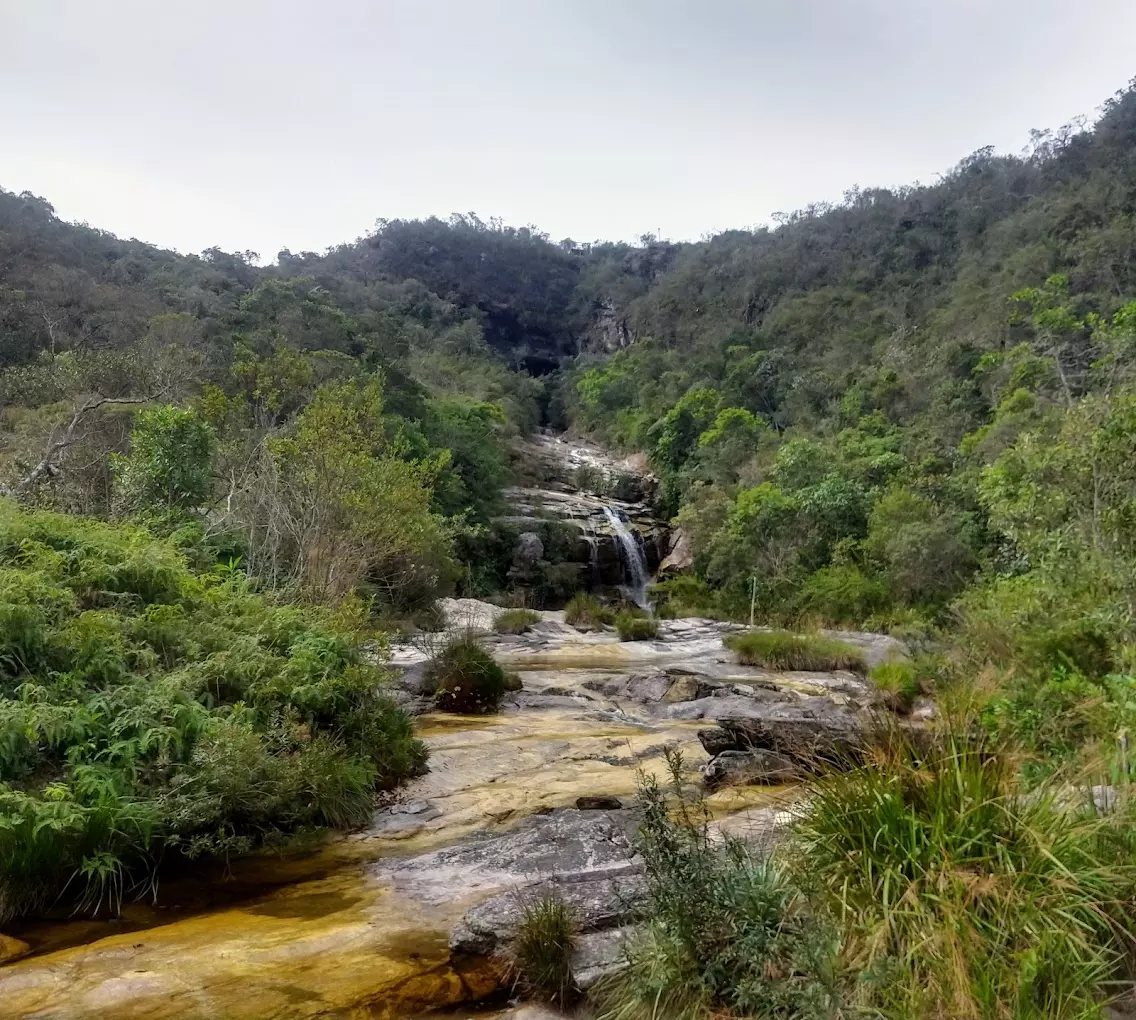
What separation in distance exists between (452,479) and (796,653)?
42.1ft

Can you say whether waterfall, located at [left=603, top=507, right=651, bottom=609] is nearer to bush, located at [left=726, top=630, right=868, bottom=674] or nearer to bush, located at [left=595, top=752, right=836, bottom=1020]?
bush, located at [left=726, top=630, right=868, bottom=674]

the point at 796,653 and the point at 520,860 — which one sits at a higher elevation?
the point at 520,860

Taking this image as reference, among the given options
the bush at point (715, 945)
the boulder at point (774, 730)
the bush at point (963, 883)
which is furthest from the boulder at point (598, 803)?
the bush at point (963, 883)

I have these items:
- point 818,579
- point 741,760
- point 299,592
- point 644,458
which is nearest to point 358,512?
point 299,592

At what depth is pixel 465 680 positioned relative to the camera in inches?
434

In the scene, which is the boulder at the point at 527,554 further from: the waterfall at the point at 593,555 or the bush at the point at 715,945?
the bush at the point at 715,945

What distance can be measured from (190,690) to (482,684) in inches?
223

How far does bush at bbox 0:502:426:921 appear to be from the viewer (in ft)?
14.8

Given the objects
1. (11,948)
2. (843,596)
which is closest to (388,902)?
(11,948)

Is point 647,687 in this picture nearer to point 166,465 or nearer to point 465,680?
point 465,680

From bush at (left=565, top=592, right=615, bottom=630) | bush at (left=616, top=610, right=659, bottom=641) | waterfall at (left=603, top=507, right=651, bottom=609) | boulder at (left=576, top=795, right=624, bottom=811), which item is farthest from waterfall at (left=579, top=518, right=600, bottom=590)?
boulder at (left=576, top=795, right=624, bottom=811)

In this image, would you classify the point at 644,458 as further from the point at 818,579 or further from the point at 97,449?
the point at 97,449

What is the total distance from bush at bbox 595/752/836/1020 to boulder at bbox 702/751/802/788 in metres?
3.82

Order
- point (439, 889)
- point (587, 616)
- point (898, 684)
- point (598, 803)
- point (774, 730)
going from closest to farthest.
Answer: point (439, 889)
point (598, 803)
point (774, 730)
point (898, 684)
point (587, 616)
